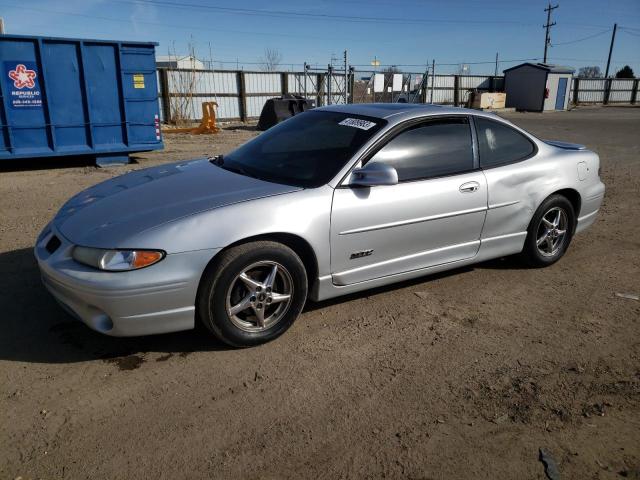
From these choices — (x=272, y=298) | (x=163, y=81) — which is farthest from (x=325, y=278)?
(x=163, y=81)

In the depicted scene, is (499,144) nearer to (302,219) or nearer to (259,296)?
(302,219)

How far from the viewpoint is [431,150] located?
392cm

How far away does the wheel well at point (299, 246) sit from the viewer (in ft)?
10.4

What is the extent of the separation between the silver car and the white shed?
32.2 metres

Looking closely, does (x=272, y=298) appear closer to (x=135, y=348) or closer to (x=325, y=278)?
(x=325, y=278)

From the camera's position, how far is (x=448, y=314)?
3.87 meters

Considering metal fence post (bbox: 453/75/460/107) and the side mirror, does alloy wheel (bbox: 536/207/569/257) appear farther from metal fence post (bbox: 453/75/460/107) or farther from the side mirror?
metal fence post (bbox: 453/75/460/107)

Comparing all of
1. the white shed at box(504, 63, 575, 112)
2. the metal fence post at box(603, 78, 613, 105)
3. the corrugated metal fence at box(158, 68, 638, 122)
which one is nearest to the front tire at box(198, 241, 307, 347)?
the corrugated metal fence at box(158, 68, 638, 122)

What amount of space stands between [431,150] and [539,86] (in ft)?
111

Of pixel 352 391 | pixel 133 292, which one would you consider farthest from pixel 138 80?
pixel 352 391

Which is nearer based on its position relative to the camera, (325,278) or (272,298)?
(272,298)

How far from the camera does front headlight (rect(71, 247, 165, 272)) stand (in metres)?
2.84

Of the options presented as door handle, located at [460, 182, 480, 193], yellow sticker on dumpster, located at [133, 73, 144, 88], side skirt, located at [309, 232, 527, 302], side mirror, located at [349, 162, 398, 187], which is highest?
yellow sticker on dumpster, located at [133, 73, 144, 88]

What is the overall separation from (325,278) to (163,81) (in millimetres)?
18912
